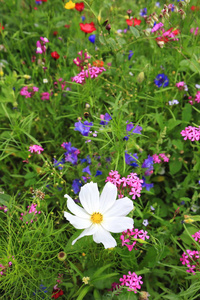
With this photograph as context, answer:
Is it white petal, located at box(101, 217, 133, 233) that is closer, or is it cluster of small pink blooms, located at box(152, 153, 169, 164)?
white petal, located at box(101, 217, 133, 233)

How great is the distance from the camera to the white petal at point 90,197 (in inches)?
39.2

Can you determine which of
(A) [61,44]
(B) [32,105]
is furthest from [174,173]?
(A) [61,44]

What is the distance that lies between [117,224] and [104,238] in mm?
63

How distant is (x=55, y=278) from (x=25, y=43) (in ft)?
5.99

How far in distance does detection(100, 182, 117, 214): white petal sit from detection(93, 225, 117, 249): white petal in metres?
0.08

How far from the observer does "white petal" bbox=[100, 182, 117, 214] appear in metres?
0.99

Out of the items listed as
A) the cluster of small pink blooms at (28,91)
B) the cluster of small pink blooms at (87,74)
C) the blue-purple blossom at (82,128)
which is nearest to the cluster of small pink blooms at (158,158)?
the blue-purple blossom at (82,128)

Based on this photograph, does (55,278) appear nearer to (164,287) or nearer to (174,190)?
(164,287)

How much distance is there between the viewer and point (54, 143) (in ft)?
5.69

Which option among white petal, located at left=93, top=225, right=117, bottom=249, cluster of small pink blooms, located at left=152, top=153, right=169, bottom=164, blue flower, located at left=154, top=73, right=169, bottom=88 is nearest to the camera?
white petal, located at left=93, top=225, right=117, bottom=249

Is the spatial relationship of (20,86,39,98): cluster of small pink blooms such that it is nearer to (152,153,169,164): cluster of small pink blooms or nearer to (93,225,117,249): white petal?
(152,153,169,164): cluster of small pink blooms

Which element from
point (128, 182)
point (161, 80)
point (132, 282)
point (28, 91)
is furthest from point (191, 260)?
point (28, 91)

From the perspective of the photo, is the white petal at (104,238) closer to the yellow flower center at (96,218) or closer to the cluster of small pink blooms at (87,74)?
the yellow flower center at (96,218)

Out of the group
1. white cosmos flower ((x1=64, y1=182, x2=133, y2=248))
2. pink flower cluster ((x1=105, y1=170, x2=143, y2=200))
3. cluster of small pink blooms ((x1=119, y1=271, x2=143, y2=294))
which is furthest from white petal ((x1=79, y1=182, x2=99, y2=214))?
cluster of small pink blooms ((x1=119, y1=271, x2=143, y2=294))
